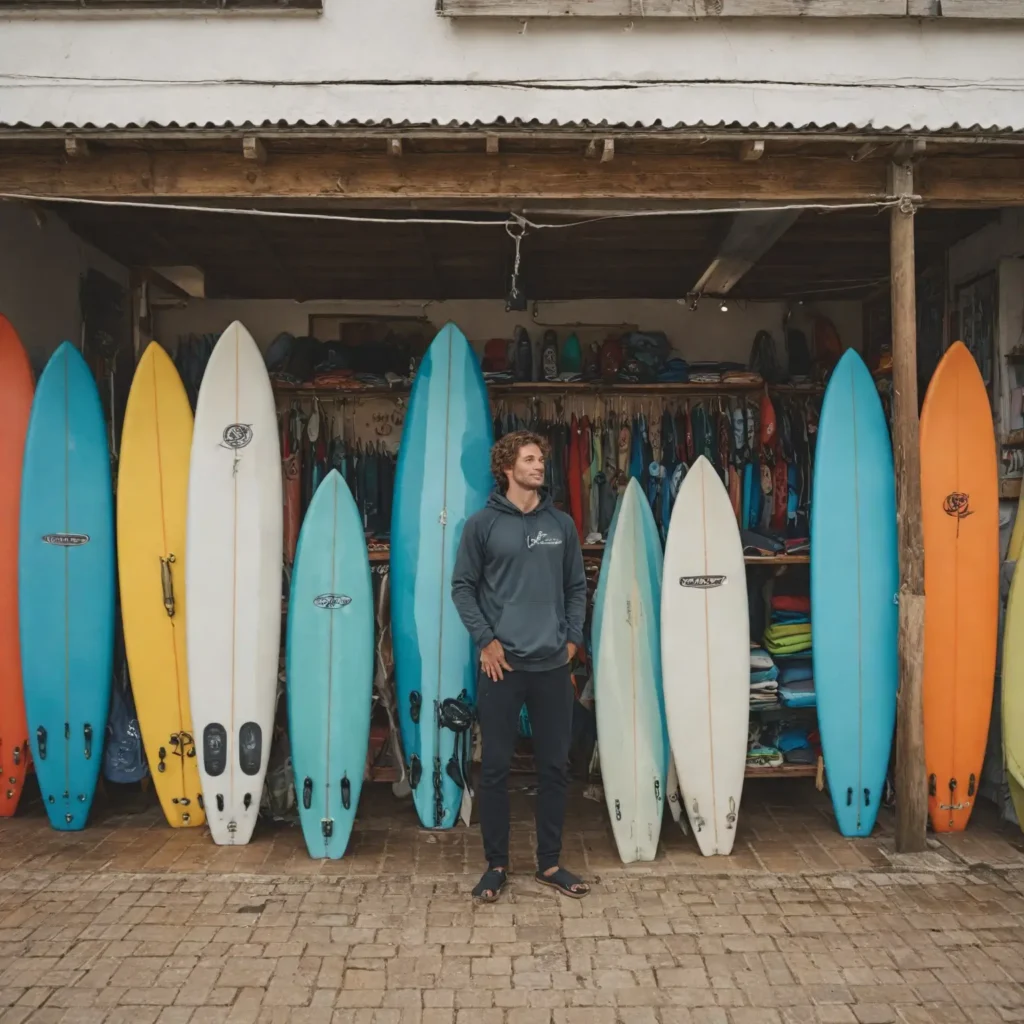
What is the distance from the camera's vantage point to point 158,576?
4.04 meters

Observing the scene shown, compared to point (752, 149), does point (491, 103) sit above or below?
above

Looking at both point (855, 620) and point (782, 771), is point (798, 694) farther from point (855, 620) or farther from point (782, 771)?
point (855, 620)

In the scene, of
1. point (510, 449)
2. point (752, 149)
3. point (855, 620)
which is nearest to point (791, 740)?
point (855, 620)

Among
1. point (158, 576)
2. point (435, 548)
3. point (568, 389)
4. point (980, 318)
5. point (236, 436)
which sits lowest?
point (158, 576)

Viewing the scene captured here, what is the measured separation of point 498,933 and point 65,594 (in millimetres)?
2467

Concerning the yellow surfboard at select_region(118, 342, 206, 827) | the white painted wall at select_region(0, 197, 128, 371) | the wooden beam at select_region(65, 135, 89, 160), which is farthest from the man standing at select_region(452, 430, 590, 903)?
the white painted wall at select_region(0, 197, 128, 371)

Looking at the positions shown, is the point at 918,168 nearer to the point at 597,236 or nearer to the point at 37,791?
the point at 597,236

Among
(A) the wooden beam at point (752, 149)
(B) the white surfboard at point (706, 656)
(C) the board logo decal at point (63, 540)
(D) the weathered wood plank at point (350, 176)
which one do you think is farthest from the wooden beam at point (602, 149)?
(C) the board logo decal at point (63, 540)

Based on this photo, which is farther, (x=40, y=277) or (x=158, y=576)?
(x=40, y=277)

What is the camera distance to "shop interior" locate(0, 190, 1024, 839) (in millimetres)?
4461

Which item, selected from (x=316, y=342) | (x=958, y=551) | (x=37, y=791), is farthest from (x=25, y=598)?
(x=958, y=551)

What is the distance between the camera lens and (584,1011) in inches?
102

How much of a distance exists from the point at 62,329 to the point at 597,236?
9.86ft

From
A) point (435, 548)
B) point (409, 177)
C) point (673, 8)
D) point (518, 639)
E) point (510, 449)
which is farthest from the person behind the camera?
point (673, 8)
